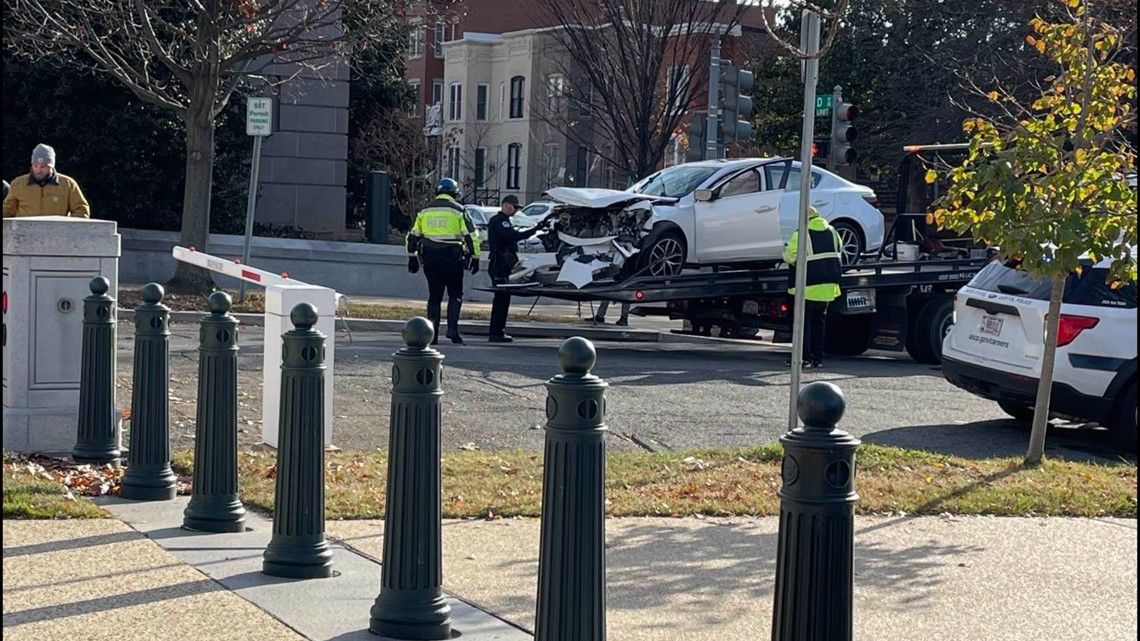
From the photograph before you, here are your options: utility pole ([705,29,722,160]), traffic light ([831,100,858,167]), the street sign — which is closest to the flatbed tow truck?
traffic light ([831,100,858,167])

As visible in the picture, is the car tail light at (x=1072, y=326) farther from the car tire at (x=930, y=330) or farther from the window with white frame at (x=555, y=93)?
the window with white frame at (x=555, y=93)

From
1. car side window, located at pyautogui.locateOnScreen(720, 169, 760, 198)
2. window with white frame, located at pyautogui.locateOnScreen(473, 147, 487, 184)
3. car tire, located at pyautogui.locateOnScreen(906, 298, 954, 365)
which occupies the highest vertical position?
window with white frame, located at pyautogui.locateOnScreen(473, 147, 487, 184)

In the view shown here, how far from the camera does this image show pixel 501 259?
18.3 meters

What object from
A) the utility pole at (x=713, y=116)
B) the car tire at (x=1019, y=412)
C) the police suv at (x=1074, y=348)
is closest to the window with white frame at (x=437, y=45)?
the utility pole at (x=713, y=116)

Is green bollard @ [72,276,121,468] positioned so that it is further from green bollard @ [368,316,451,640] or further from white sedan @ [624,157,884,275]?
white sedan @ [624,157,884,275]

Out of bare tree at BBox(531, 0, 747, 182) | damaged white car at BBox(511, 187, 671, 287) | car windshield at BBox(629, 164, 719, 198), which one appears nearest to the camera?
damaged white car at BBox(511, 187, 671, 287)

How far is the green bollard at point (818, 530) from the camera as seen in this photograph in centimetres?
342

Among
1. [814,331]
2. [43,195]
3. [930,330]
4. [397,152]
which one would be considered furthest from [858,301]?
[397,152]

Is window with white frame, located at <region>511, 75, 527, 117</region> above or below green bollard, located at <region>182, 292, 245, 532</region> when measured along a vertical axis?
above

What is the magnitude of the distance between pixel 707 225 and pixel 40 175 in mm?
7385

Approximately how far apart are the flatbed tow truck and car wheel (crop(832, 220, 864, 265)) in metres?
0.36

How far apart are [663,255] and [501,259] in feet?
7.28

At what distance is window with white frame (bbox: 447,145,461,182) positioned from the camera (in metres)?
59.0

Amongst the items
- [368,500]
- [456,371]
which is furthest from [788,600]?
[456,371]
